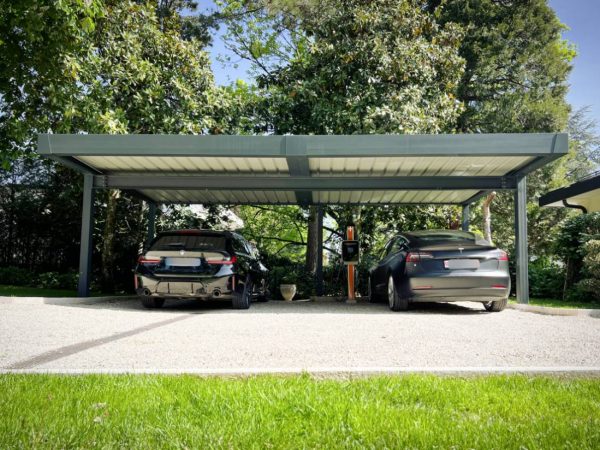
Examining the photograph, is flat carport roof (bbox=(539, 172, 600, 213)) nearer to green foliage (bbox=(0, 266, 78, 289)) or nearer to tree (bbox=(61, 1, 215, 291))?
tree (bbox=(61, 1, 215, 291))

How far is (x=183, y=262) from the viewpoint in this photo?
8.77 meters

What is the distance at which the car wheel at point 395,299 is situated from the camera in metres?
8.70

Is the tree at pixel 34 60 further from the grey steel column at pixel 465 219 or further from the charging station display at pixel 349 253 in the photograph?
the grey steel column at pixel 465 219

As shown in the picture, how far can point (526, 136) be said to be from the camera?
8.86 metres

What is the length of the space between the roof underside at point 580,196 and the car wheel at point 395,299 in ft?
17.5

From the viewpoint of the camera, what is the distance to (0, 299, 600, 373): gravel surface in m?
4.21

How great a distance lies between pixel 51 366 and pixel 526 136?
25.9ft

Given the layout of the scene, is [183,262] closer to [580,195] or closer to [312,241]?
[312,241]

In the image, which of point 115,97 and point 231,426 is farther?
point 115,97

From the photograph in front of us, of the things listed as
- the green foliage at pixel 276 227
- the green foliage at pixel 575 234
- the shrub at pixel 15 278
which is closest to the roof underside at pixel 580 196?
the green foliage at pixel 575 234

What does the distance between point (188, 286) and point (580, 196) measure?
9.38m

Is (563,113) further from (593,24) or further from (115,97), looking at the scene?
(115,97)

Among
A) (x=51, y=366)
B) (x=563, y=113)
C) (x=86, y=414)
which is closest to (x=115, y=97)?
(x=51, y=366)

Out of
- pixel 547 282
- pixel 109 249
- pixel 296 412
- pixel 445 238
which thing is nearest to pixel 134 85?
pixel 109 249
